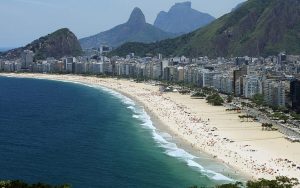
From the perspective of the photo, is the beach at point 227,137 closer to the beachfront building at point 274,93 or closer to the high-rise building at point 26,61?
the beachfront building at point 274,93

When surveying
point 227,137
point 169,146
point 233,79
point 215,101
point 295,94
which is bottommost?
point 169,146

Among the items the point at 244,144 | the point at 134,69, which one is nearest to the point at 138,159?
the point at 244,144

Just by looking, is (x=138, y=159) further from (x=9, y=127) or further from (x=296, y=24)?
(x=296, y=24)

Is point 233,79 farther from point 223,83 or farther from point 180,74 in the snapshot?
point 180,74

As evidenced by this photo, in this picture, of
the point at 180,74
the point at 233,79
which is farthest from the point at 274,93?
the point at 180,74

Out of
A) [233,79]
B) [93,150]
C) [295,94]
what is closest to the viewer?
[93,150]

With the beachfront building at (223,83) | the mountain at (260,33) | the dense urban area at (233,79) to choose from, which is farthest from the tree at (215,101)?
the mountain at (260,33)
